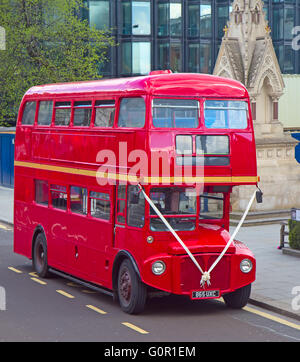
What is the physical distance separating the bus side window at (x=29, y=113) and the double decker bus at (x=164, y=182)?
9.49 feet

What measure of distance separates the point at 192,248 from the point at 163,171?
143 centimetres

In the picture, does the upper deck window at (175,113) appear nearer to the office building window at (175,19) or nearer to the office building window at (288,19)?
the office building window at (175,19)

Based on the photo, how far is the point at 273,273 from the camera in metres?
17.9

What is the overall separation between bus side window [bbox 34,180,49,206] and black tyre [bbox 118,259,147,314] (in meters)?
4.49

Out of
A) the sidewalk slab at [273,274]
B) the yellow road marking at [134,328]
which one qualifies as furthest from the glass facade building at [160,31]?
the yellow road marking at [134,328]

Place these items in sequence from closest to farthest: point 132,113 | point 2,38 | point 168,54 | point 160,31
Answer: point 132,113 → point 2,38 → point 160,31 → point 168,54

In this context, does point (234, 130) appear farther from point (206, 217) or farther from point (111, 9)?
point (111, 9)

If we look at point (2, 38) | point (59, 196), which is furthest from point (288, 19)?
point (59, 196)

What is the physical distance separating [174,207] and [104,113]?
8.51ft

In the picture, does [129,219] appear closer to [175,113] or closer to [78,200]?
[175,113]

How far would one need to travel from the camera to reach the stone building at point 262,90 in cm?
2734

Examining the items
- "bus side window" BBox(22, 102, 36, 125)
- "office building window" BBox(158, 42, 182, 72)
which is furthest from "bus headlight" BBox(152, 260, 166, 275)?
"office building window" BBox(158, 42, 182, 72)

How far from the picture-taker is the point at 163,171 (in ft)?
44.9
